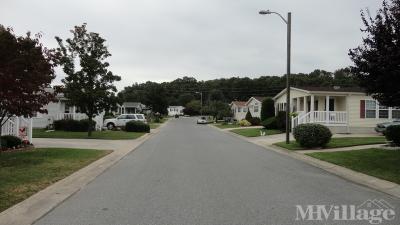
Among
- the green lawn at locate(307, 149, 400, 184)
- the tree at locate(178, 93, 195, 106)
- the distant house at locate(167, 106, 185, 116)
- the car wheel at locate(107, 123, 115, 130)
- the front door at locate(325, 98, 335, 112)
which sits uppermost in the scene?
the tree at locate(178, 93, 195, 106)

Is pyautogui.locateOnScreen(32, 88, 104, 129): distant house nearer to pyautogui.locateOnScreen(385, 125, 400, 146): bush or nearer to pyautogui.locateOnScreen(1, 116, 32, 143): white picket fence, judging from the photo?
pyautogui.locateOnScreen(1, 116, 32, 143): white picket fence

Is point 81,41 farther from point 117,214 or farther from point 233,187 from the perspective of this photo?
point 117,214

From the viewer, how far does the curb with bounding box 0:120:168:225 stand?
312 inches

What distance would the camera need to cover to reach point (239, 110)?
8419 centimetres

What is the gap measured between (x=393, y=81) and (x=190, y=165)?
6986mm

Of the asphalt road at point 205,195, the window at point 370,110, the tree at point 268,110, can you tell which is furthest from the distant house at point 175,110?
the asphalt road at point 205,195

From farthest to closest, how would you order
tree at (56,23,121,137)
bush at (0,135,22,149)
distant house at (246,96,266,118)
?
1. distant house at (246,96,266,118)
2. tree at (56,23,121,137)
3. bush at (0,135,22,149)

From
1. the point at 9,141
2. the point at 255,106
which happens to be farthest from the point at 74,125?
the point at 255,106

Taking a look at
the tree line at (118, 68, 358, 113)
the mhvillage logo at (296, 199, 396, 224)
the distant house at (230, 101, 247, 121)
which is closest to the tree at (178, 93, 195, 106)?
the tree line at (118, 68, 358, 113)

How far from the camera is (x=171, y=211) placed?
8.43 m

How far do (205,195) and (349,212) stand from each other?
3.00 m

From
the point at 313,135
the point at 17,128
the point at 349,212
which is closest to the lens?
the point at 349,212

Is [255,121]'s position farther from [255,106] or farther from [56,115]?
[56,115]

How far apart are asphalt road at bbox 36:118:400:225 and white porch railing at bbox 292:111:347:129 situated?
1967cm
